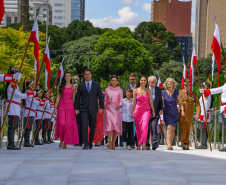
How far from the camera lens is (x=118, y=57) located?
7325 centimetres

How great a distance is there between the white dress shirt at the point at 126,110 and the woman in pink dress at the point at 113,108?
27 cm

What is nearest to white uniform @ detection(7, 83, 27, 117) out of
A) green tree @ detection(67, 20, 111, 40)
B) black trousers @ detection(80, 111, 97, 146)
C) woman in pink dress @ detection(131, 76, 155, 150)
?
black trousers @ detection(80, 111, 97, 146)

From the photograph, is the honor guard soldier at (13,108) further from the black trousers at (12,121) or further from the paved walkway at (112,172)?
the paved walkway at (112,172)

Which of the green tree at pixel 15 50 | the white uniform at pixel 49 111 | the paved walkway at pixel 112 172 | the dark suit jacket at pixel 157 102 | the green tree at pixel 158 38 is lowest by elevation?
the paved walkway at pixel 112 172

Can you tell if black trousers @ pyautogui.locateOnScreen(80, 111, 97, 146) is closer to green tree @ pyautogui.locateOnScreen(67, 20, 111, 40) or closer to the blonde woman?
the blonde woman

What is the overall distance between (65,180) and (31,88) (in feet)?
27.6

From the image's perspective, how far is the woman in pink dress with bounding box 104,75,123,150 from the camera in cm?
1390

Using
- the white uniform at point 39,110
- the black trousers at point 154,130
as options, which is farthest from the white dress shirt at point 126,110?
the white uniform at point 39,110

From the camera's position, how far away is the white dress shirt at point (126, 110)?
14.3 meters

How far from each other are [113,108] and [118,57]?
195ft

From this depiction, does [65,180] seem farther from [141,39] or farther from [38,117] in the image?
[141,39]

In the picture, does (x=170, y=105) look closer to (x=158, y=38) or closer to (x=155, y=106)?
(x=155, y=106)

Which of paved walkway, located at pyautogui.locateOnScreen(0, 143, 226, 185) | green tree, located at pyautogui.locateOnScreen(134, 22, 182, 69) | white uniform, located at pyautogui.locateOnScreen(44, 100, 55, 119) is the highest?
green tree, located at pyautogui.locateOnScreen(134, 22, 182, 69)

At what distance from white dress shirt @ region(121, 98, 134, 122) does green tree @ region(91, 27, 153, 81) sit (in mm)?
57485
